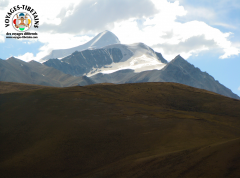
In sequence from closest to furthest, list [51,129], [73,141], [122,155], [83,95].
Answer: [122,155], [73,141], [51,129], [83,95]

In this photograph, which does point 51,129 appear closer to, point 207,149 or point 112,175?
point 112,175

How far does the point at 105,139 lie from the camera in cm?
4419

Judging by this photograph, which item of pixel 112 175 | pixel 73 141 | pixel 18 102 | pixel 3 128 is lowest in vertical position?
pixel 112 175

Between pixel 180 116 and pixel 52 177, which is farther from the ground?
pixel 180 116

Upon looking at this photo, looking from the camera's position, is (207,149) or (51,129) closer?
(207,149)

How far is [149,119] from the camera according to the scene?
176 feet

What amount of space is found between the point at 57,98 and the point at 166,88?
44.5 m

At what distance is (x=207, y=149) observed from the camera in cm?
3022

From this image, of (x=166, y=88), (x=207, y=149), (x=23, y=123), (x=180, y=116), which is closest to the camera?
(x=207, y=149)

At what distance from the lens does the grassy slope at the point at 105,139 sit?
1141 inches

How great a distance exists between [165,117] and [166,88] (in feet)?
139

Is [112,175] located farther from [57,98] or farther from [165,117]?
[57,98]

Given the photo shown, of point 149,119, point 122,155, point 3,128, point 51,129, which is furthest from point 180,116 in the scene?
point 3,128

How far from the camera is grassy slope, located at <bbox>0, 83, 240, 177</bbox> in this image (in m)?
29.0
